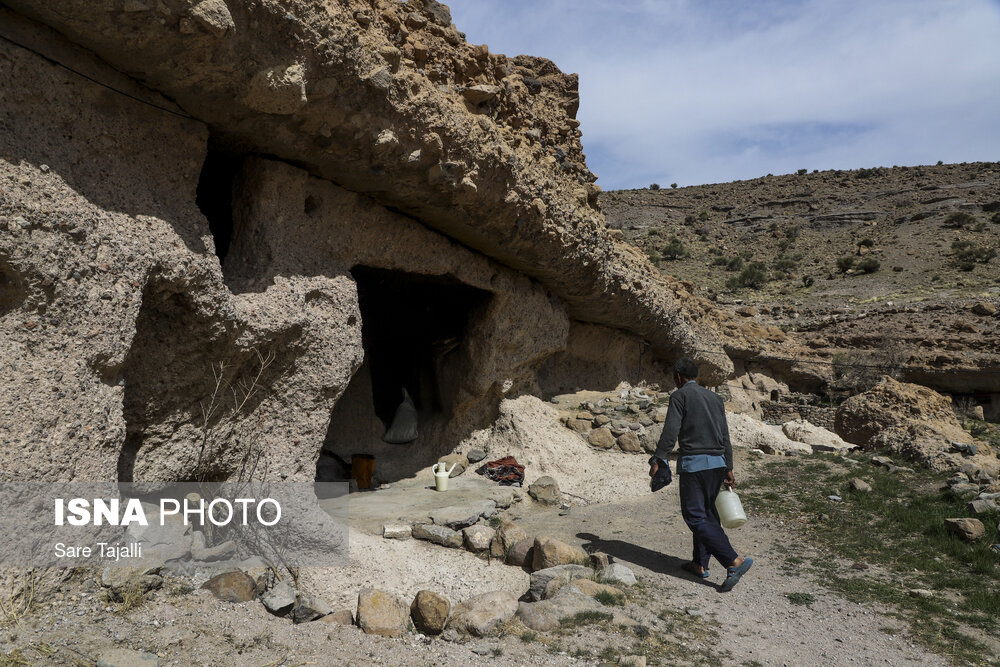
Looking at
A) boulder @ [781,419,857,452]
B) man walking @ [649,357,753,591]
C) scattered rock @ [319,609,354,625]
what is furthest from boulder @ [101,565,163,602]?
boulder @ [781,419,857,452]

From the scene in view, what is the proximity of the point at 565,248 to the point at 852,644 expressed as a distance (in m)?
4.37

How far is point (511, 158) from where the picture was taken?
5492mm

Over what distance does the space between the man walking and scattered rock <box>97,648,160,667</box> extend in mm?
2986

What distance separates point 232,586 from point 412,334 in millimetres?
5162

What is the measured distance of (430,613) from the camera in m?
3.12

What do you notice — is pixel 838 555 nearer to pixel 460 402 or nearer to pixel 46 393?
pixel 460 402

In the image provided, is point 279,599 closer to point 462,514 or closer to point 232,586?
point 232,586

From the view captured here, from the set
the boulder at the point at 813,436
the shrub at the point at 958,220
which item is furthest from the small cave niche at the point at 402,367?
the shrub at the point at 958,220

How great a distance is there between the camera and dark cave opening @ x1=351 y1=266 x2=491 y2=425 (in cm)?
734

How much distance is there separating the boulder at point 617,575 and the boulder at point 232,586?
2063 millimetres

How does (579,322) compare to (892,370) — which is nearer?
(579,322)

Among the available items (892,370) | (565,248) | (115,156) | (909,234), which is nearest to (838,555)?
(565,248)

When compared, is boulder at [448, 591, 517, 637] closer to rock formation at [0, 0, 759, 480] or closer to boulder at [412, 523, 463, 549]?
boulder at [412, 523, 463, 549]

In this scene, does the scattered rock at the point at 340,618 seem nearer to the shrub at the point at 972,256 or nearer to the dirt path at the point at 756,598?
the dirt path at the point at 756,598
